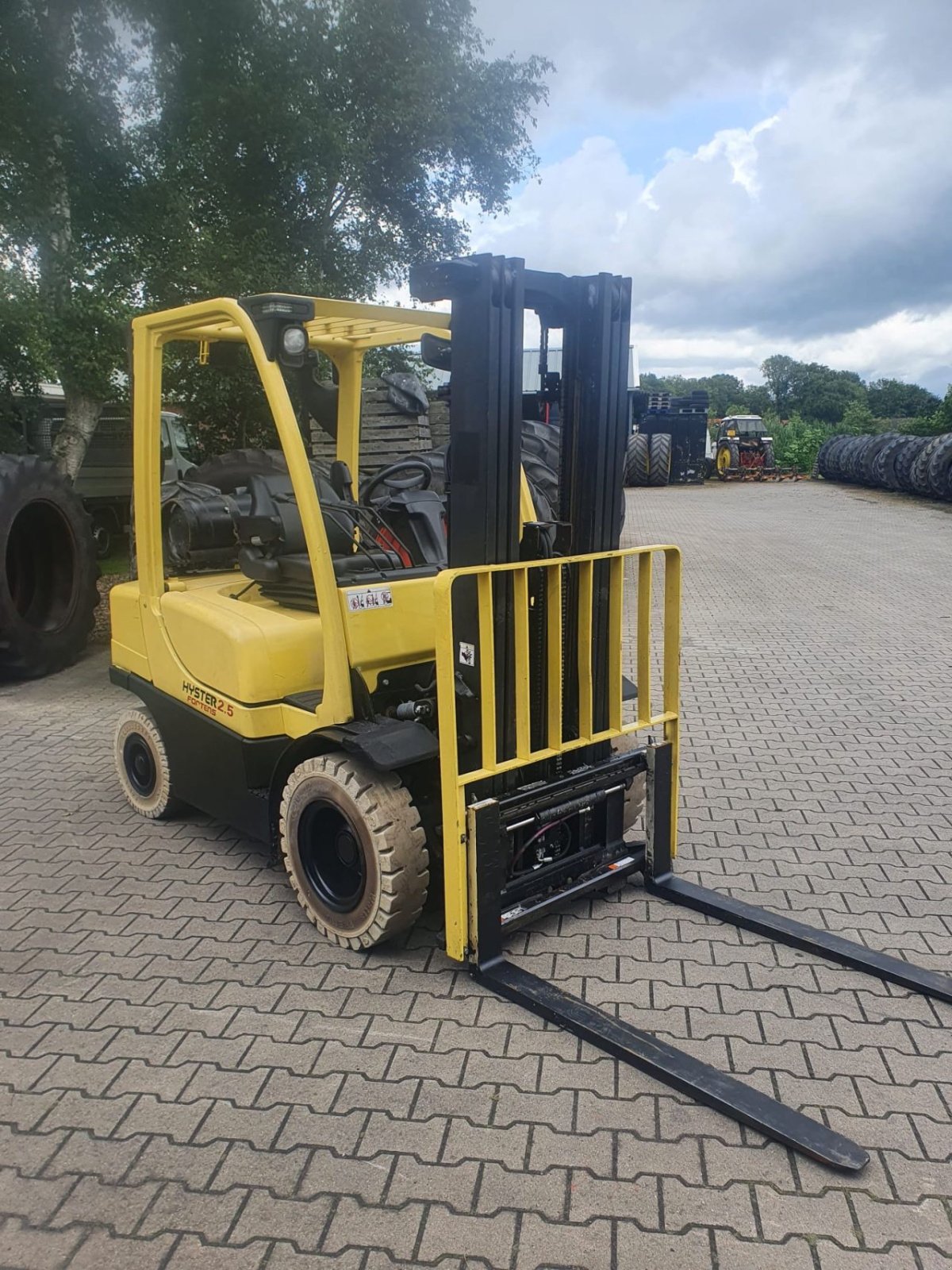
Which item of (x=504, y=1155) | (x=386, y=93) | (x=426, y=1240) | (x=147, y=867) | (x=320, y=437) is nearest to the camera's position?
(x=426, y=1240)

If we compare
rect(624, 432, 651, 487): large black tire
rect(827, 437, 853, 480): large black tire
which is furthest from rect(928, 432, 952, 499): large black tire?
rect(624, 432, 651, 487): large black tire

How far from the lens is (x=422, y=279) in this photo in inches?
133

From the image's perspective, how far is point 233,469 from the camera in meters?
5.60

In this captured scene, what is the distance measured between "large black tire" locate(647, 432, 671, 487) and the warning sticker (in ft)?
78.1

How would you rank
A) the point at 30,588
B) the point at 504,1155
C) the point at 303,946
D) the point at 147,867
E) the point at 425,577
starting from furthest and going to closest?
the point at 30,588 < the point at 147,867 < the point at 425,577 < the point at 303,946 < the point at 504,1155

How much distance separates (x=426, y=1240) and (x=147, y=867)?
8.52ft

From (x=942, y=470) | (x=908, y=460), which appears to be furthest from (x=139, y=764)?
(x=908, y=460)

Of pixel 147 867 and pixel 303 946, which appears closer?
pixel 303 946

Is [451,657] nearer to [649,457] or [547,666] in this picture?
[547,666]

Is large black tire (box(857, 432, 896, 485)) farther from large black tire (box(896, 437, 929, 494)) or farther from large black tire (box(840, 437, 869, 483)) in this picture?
large black tire (box(896, 437, 929, 494))

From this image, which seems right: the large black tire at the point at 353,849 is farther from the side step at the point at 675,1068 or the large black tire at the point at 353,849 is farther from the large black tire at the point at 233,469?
the large black tire at the point at 233,469

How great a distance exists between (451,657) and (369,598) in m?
0.71

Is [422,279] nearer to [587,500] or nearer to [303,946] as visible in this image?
[587,500]

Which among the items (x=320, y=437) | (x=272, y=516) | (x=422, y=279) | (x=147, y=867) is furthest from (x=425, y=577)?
(x=320, y=437)
